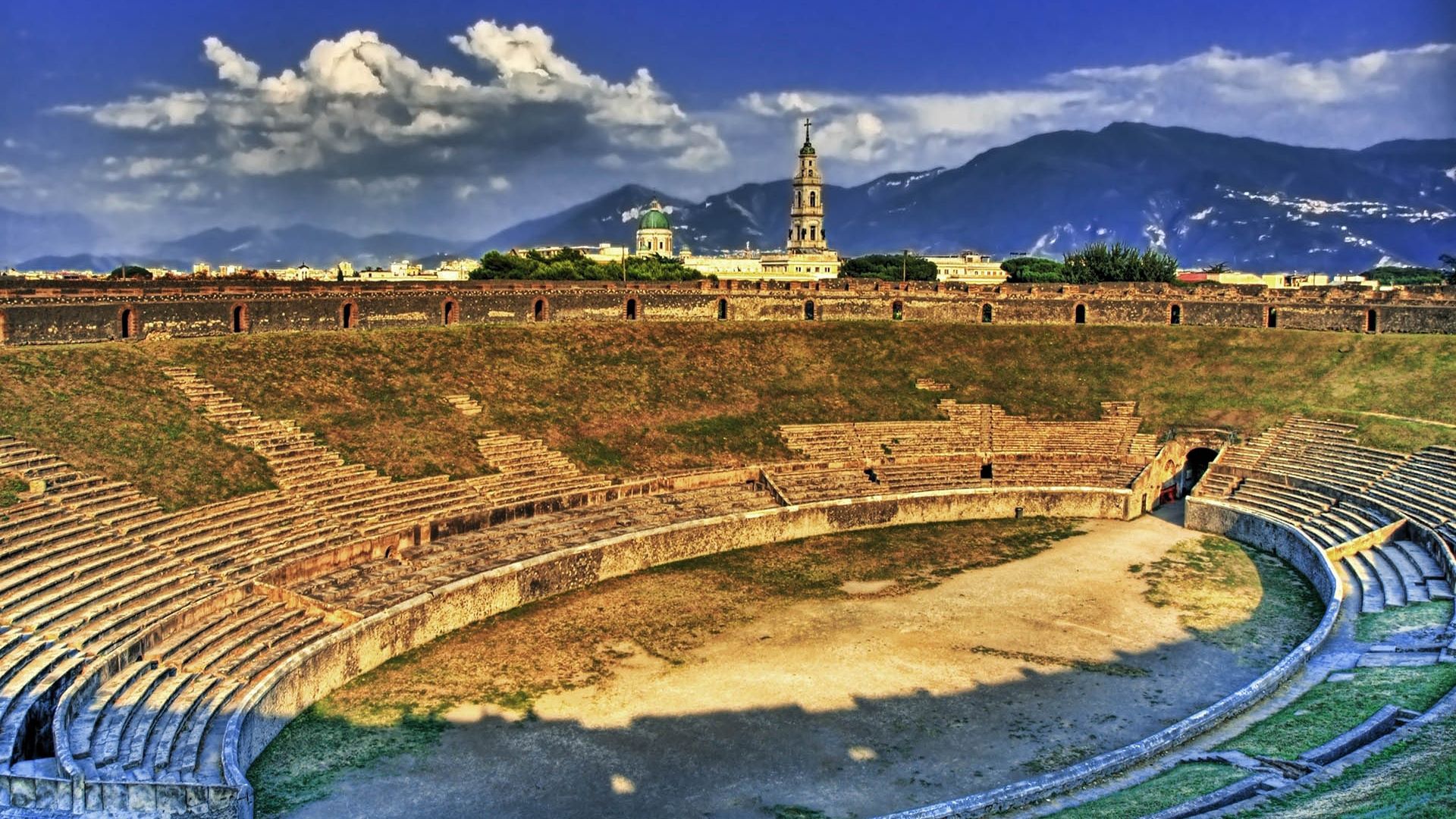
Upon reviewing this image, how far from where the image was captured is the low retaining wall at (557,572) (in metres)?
21.9

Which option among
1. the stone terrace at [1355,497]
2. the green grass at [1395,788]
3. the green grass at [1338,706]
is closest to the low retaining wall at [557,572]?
the stone terrace at [1355,497]

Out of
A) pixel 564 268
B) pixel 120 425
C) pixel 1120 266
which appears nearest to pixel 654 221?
pixel 564 268

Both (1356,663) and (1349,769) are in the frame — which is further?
(1356,663)

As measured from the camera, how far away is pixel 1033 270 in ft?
353

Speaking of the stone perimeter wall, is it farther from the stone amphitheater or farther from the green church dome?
the green church dome

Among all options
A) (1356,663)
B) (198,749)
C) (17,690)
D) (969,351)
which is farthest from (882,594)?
(969,351)

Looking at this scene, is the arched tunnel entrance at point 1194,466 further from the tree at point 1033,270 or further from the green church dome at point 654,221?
the green church dome at point 654,221

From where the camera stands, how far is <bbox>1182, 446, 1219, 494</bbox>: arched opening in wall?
4544 cm

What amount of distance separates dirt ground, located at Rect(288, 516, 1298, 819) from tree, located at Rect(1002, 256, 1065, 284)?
231ft

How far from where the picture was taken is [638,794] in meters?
19.7

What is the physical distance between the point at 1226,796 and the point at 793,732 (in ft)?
28.7

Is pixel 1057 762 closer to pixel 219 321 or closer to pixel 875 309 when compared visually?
pixel 219 321

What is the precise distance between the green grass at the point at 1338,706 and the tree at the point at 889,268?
90.8 metres

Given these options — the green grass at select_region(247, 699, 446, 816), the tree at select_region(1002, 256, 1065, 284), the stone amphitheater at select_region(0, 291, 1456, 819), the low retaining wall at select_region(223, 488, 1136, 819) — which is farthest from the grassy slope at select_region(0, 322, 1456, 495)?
the tree at select_region(1002, 256, 1065, 284)
